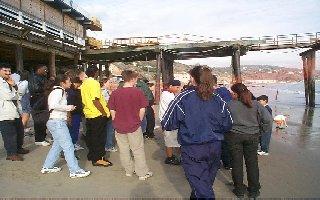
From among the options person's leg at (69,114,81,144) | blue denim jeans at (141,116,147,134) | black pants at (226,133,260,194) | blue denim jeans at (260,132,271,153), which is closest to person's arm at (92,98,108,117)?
person's leg at (69,114,81,144)

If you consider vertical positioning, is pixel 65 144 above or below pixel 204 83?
below

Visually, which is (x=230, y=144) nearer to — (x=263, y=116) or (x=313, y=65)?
(x=263, y=116)

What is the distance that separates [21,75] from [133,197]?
4.77 m

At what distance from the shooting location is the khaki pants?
5.41 metres

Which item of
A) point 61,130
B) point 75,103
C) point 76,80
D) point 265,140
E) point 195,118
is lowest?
point 265,140

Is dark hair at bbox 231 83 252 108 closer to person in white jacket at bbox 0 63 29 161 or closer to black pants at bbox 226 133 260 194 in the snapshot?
black pants at bbox 226 133 260 194

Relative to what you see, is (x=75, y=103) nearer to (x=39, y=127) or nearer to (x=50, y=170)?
(x=50, y=170)

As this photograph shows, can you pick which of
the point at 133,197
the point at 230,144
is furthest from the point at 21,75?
the point at 230,144

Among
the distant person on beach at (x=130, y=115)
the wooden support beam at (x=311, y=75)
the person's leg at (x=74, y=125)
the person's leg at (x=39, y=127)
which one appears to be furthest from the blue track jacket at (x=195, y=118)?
the wooden support beam at (x=311, y=75)

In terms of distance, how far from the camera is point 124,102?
535 cm

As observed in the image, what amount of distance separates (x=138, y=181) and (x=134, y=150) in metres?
0.50

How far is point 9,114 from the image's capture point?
6.11 metres

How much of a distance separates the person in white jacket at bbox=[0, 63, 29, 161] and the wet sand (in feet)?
1.02

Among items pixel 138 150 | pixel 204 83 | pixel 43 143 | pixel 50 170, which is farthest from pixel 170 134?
pixel 43 143
